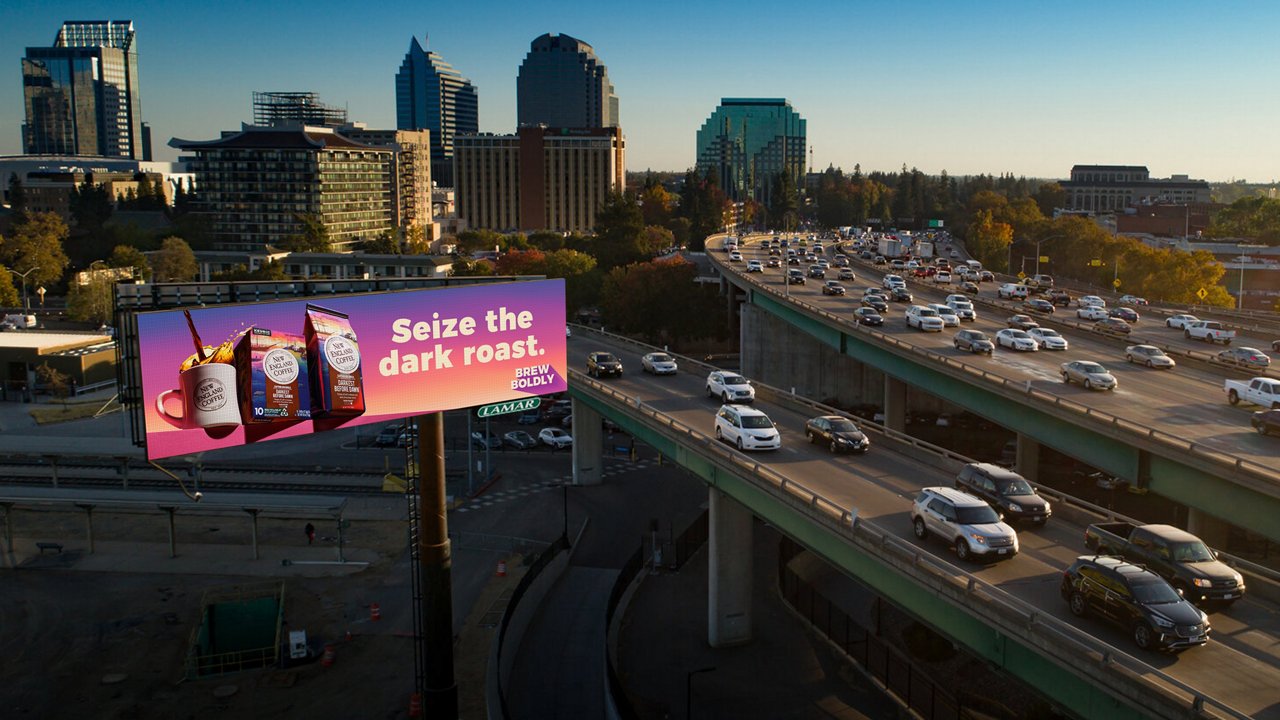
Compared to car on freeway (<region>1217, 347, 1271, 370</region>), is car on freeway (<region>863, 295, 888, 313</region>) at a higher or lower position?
higher

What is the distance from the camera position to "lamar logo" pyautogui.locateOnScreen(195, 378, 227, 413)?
26641 mm

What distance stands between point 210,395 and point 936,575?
60.4 ft

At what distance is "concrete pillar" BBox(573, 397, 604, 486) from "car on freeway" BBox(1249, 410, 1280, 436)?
34.3 metres

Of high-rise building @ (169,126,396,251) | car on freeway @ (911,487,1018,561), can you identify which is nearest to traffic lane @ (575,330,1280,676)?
car on freeway @ (911,487,1018,561)

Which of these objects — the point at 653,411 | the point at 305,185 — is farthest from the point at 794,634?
the point at 305,185

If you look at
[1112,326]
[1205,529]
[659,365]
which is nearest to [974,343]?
[659,365]

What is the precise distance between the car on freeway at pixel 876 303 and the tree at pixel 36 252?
381 feet

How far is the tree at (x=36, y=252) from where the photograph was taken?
492 feet

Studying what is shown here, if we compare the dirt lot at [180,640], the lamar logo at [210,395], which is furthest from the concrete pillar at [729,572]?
the lamar logo at [210,395]

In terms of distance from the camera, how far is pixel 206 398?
26.7m

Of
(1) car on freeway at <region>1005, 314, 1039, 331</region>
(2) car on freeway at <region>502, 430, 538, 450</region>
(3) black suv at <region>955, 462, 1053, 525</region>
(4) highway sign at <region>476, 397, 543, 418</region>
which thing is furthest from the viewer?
(2) car on freeway at <region>502, 430, 538, 450</region>

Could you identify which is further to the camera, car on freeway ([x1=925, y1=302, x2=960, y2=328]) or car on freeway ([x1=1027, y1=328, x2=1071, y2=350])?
car on freeway ([x1=925, y1=302, x2=960, y2=328])

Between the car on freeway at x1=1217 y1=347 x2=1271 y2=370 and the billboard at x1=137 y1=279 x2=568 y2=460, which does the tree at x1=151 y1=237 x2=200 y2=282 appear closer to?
A: the billboard at x1=137 y1=279 x2=568 y2=460

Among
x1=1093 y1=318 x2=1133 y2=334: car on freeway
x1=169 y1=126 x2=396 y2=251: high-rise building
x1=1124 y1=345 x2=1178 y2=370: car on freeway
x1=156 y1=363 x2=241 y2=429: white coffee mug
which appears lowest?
x1=1124 y1=345 x2=1178 y2=370: car on freeway
